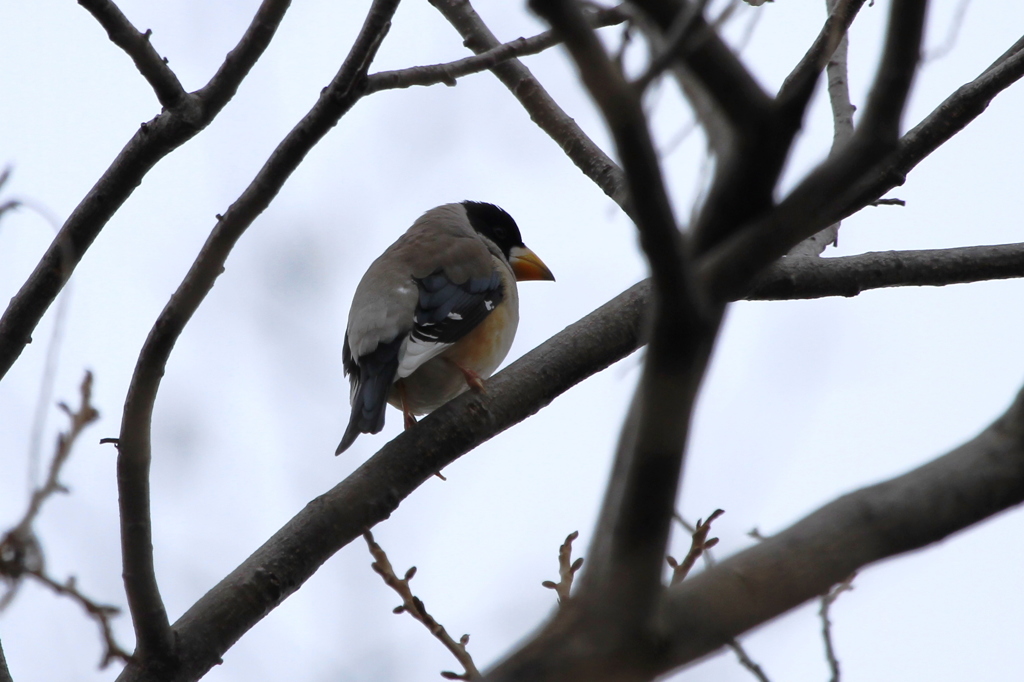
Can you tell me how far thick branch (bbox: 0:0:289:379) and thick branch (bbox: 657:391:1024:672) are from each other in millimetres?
2099

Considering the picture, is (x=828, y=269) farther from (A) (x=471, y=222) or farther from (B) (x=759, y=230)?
(A) (x=471, y=222)

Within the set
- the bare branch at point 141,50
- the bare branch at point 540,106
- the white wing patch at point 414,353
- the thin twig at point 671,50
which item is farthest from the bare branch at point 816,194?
the white wing patch at point 414,353

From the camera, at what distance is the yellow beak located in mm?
6914

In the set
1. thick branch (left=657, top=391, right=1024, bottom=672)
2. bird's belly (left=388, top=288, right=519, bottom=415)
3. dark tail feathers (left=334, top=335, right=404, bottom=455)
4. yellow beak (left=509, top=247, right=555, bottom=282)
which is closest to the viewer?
thick branch (left=657, top=391, right=1024, bottom=672)

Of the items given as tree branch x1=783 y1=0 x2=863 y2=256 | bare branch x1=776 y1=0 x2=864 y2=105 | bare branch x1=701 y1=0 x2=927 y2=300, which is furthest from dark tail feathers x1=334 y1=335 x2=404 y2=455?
bare branch x1=701 y1=0 x2=927 y2=300

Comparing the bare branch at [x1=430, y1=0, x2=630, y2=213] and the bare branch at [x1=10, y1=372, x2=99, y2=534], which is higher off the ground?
the bare branch at [x1=430, y1=0, x2=630, y2=213]

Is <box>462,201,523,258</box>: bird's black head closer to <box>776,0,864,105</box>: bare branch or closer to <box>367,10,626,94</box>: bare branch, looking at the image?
<box>776,0,864,105</box>: bare branch

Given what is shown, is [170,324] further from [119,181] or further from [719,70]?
[719,70]

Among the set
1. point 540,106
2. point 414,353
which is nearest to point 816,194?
point 414,353

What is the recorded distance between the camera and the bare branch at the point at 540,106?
15.2ft

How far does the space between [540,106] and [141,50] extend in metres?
2.37

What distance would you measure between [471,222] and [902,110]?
5.83 metres

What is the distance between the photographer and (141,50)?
9.27 ft

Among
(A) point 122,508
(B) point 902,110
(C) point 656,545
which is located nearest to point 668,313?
(C) point 656,545
